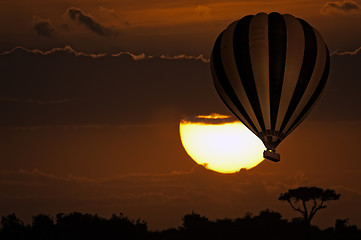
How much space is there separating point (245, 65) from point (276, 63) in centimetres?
196

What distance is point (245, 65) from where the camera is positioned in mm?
87625

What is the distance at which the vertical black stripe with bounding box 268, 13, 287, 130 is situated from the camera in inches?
3415

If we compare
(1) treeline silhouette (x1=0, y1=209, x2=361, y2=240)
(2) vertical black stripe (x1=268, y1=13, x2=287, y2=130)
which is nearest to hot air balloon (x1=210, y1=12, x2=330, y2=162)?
(2) vertical black stripe (x1=268, y1=13, x2=287, y2=130)

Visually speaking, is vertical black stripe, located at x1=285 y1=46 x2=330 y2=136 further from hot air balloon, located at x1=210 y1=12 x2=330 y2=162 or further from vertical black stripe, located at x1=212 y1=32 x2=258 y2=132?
vertical black stripe, located at x1=212 y1=32 x2=258 y2=132

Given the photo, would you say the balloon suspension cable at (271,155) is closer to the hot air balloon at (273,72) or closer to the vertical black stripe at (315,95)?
the hot air balloon at (273,72)

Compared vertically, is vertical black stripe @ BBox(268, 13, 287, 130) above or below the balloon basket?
above

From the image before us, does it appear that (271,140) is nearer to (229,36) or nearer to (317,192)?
(229,36)

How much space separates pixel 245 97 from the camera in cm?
8762

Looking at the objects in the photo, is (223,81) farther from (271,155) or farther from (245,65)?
(271,155)

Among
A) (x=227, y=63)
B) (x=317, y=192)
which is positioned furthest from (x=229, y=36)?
(x=317, y=192)

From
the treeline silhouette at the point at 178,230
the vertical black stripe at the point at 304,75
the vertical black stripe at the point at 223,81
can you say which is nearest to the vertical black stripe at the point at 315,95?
the vertical black stripe at the point at 304,75

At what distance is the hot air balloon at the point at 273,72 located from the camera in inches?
3418

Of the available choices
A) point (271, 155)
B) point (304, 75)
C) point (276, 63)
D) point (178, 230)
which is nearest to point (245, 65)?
point (276, 63)

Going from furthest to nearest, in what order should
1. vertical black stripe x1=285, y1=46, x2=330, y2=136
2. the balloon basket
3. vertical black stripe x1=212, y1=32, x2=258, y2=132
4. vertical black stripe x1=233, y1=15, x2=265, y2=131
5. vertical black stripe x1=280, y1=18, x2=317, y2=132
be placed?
1. vertical black stripe x1=212, y1=32, x2=258, y2=132
2. vertical black stripe x1=285, y1=46, x2=330, y2=136
3. vertical black stripe x1=233, y1=15, x2=265, y2=131
4. vertical black stripe x1=280, y1=18, x2=317, y2=132
5. the balloon basket
